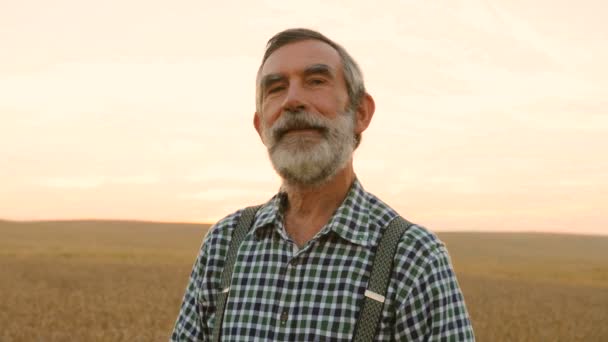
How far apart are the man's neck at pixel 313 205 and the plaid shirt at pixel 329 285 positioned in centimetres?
5

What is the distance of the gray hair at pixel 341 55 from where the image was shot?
298 cm

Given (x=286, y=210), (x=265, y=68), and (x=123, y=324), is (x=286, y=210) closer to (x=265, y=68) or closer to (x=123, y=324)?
(x=265, y=68)

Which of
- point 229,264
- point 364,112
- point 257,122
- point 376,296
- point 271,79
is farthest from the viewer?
point 257,122

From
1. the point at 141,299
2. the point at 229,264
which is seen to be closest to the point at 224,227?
the point at 229,264

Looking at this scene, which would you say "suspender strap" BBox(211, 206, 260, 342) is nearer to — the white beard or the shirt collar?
the shirt collar

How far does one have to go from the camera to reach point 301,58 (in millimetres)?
2904

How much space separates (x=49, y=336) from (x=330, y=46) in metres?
12.1

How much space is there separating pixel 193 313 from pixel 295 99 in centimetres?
88

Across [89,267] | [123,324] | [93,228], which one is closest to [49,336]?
[123,324]

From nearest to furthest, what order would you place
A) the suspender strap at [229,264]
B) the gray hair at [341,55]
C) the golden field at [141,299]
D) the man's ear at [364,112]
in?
the suspender strap at [229,264], the gray hair at [341,55], the man's ear at [364,112], the golden field at [141,299]

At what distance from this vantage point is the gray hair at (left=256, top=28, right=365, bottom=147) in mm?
2979

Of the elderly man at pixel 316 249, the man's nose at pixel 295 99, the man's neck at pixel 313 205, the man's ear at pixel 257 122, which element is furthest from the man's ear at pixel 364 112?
the man's ear at pixel 257 122

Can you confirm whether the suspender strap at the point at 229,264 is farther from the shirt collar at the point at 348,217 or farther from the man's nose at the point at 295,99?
the man's nose at the point at 295,99

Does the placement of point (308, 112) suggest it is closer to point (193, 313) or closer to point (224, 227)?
point (224, 227)
